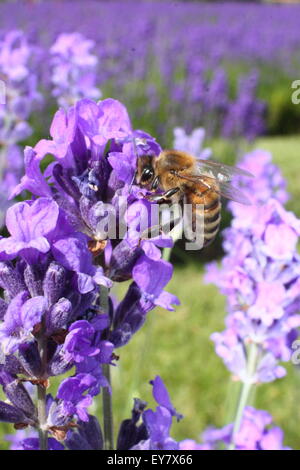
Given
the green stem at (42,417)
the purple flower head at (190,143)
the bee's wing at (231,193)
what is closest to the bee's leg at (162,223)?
the bee's wing at (231,193)

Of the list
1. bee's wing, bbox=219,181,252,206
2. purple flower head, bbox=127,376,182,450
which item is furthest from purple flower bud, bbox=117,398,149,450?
bee's wing, bbox=219,181,252,206

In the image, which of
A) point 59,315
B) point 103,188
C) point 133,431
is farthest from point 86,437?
point 103,188

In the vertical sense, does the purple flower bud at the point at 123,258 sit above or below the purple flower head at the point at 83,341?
above

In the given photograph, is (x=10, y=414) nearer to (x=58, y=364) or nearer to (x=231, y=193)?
(x=58, y=364)

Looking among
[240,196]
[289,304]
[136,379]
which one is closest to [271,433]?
[289,304]

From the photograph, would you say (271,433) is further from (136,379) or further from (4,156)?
(4,156)

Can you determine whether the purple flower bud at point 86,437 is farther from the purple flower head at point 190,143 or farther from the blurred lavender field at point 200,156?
the purple flower head at point 190,143

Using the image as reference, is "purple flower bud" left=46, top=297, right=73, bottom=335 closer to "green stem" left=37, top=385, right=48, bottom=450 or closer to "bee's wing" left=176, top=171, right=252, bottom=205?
"green stem" left=37, top=385, right=48, bottom=450

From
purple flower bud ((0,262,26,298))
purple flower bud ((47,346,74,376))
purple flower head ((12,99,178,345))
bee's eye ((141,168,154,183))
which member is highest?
bee's eye ((141,168,154,183))

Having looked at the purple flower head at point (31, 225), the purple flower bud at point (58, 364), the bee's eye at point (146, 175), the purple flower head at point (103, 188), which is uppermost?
the bee's eye at point (146, 175)

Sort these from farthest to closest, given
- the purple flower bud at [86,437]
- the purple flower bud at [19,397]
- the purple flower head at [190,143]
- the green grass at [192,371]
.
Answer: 1. the green grass at [192,371]
2. the purple flower head at [190,143]
3. the purple flower bud at [86,437]
4. the purple flower bud at [19,397]
